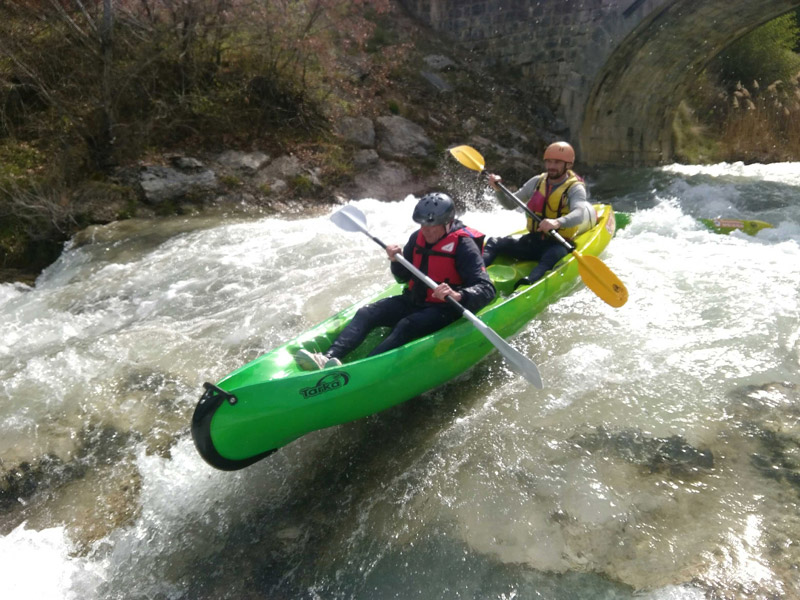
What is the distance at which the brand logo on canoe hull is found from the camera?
9.10ft

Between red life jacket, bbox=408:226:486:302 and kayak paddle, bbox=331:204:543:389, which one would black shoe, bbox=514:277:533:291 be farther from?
kayak paddle, bbox=331:204:543:389

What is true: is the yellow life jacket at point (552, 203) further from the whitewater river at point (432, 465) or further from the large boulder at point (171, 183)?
the large boulder at point (171, 183)

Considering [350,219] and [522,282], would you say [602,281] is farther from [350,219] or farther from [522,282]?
[350,219]

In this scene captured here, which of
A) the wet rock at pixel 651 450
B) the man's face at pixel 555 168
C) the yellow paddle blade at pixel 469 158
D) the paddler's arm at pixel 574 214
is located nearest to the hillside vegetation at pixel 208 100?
the yellow paddle blade at pixel 469 158

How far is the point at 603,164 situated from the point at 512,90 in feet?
8.01

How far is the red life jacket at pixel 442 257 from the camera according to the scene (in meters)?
3.48

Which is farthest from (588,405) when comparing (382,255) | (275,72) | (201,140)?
(275,72)

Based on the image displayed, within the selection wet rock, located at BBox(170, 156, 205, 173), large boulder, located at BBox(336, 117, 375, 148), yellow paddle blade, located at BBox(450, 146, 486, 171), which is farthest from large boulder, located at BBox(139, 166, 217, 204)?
yellow paddle blade, located at BBox(450, 146, 486, 171)

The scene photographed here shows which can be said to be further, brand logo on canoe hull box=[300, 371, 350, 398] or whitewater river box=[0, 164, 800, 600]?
brand logo on canoe hull box=[300, 371, 350, 398]

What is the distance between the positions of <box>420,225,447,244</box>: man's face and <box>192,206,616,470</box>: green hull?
51 centimetres

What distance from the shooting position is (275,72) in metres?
8.93

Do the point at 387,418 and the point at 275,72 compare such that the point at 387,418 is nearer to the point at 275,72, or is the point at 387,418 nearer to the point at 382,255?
the point at 382,255

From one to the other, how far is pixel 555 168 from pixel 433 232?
6.41 ft

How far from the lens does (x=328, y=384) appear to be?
9.28ft
